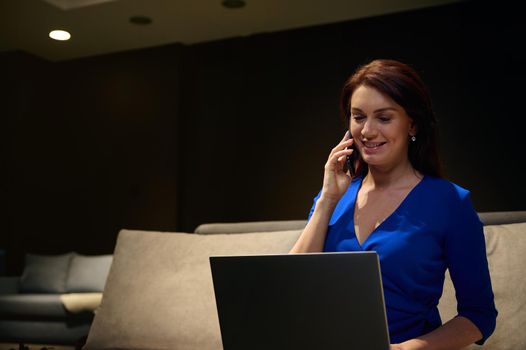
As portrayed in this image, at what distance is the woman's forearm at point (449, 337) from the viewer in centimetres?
121

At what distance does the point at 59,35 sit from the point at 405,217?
570 cm

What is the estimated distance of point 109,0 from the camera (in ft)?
17.9

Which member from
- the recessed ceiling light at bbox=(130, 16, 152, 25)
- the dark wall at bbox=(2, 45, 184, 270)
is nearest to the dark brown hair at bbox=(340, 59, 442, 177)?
the recessed ceiling light at bbox=(130, 16, 152, 25)

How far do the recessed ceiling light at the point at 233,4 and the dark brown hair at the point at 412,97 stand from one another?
13.5 ft

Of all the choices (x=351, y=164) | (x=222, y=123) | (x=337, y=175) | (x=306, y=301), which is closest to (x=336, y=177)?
(x=337, y=175)

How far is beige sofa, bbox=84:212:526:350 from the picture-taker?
1792 millimetres

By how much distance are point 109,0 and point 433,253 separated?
15.6 ft

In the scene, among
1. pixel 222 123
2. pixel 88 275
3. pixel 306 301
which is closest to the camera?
pixel 306 301

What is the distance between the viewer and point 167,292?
80.8 inches

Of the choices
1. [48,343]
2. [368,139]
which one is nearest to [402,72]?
[368,139]

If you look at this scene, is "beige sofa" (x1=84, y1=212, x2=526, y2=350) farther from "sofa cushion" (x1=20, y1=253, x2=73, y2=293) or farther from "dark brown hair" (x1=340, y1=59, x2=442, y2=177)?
"sofa cushion" (x1=20, y1=253, x2=73, y2=293)

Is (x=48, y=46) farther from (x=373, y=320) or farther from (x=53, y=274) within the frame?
(x=373, y=320)

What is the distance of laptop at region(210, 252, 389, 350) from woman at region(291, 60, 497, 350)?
24cm

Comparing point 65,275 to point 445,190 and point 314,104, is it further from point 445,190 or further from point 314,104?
point 445,190
